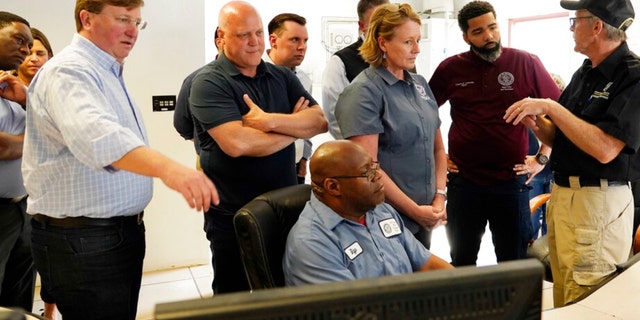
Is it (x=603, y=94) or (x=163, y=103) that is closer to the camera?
(x=603, y=94)

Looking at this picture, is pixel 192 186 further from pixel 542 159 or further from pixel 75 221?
pixel 542 159

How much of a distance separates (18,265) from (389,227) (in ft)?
6.13

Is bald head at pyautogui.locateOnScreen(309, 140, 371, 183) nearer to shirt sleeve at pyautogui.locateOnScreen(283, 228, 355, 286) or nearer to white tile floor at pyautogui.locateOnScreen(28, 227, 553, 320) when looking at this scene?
shirt sleeve at pyautogui.locateOnScreen(283, 228, 355, 286)

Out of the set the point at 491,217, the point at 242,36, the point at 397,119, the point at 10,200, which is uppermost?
the point at 242,36

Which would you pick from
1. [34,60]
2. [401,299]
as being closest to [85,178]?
[401,299]

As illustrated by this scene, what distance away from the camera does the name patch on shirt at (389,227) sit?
5.79 feet

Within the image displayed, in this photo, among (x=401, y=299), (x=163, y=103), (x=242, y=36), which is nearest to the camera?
(x=401, y=299)

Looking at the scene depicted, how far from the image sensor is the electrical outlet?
3.81 meters

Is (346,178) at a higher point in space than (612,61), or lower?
lower

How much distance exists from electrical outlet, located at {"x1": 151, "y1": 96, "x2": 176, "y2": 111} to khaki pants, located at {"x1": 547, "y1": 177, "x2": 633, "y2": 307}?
8.77ft

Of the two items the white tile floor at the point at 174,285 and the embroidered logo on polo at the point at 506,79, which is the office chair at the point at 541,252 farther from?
the embroidered logo on polo at the point at 506,79

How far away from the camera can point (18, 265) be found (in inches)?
102

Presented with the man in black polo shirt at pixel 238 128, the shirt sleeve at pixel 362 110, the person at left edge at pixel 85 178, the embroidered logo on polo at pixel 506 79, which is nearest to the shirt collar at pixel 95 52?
the person at left edge at pixel 85 178

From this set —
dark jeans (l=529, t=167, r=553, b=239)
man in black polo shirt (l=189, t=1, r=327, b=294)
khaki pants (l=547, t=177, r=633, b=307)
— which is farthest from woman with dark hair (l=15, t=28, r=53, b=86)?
dark jeans (l=529, t=167, r=553, b=239)
